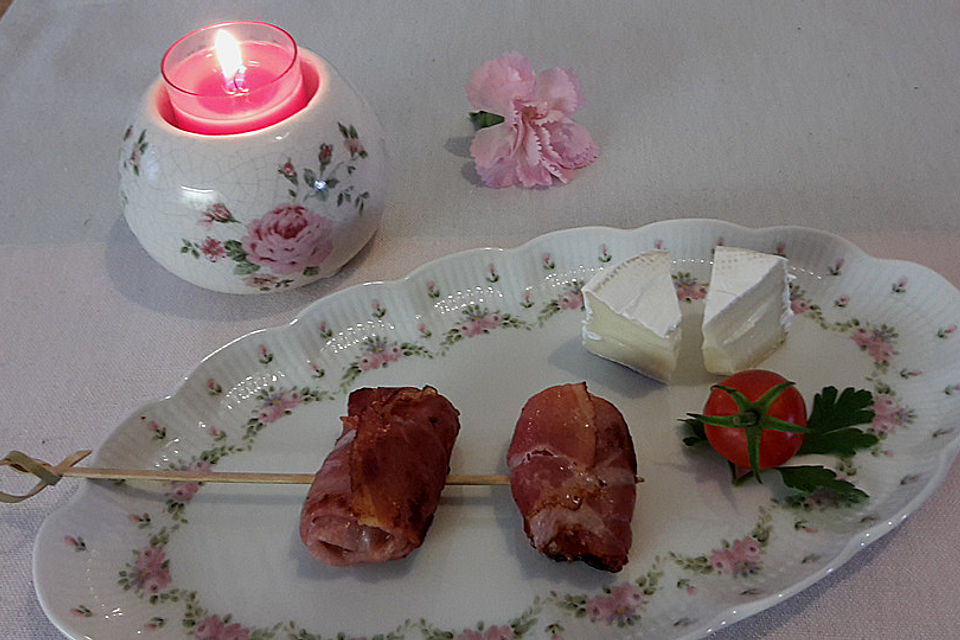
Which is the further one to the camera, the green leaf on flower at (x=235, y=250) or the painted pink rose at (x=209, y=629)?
the green leaf on flower at (x=235, y=250)

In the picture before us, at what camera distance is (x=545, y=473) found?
936mm

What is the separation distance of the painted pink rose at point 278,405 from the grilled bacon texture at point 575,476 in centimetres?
31

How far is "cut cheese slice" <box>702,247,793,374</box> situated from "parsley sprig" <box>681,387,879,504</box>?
96mm

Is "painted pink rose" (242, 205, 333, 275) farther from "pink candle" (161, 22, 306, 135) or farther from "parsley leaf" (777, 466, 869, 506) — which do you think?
"parsley leaf" (777, 466, 869, 506)

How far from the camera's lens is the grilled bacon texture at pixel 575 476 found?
0.89m

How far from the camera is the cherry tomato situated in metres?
0.91

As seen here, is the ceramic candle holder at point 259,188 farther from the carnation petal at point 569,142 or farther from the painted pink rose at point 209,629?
the painted pink rose at point 209,629

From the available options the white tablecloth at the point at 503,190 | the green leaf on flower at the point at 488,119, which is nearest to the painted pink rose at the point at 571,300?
the white tablecloth at the point at 503,190

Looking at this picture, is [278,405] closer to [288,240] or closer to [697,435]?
[288,240]

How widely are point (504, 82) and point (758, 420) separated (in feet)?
2.47

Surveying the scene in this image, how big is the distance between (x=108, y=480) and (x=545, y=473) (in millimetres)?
532

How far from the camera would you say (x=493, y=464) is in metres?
1.04

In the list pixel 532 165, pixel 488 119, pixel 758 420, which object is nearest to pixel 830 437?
pixel 758 420

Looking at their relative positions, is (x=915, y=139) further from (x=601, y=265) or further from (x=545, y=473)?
(x=545, y=473)
